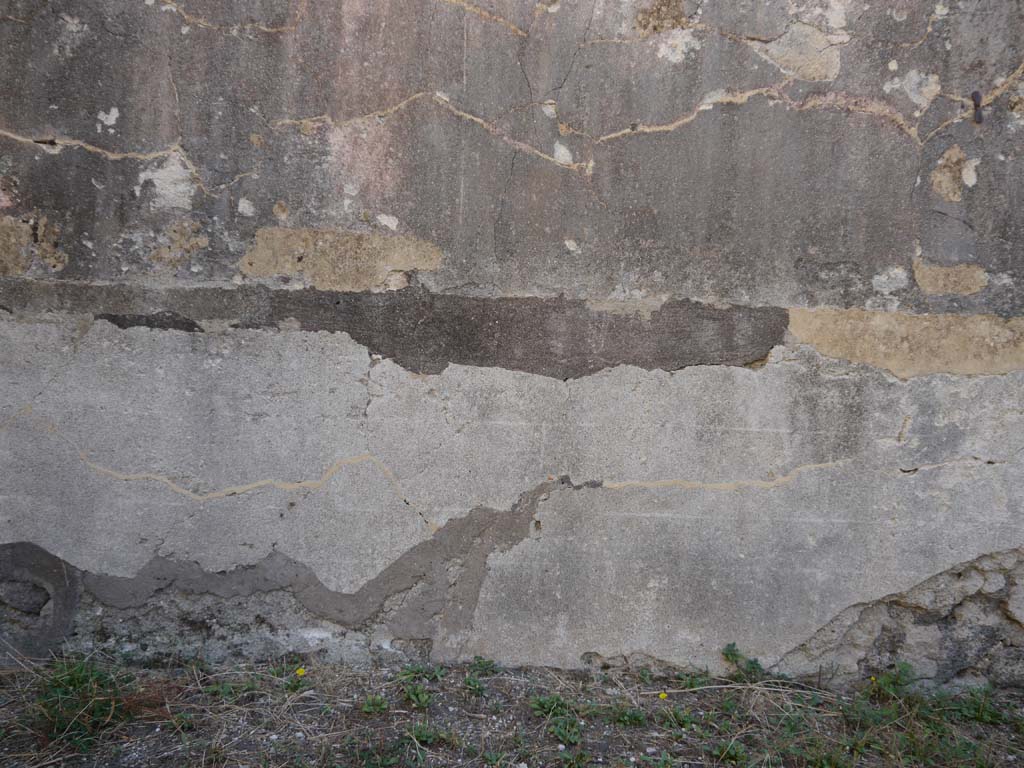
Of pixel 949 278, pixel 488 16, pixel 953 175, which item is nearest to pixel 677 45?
pixel 488 16

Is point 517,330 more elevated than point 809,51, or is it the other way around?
point 809,51

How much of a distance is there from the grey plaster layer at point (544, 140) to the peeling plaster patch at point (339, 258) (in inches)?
1.5

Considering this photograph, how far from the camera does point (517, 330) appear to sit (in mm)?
2252

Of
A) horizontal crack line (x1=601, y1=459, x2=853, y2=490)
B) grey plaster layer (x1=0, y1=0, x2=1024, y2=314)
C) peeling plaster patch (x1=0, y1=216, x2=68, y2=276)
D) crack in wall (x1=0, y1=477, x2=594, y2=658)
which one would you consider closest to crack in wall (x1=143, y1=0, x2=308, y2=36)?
grey plaster layer (x1=0, y1=0, x2=1024, y2=314)

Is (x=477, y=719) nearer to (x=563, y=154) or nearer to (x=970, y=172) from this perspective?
(x=563, y=154)

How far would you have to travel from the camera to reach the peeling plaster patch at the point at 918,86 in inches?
86.2

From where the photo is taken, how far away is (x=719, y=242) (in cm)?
224

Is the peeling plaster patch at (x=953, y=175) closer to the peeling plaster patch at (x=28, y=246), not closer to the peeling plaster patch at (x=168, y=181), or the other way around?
the peeling plaster patch at (x=168, y=181)

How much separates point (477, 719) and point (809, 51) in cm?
246

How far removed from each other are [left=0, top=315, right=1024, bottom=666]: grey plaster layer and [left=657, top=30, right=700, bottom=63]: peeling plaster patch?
106 centimetres

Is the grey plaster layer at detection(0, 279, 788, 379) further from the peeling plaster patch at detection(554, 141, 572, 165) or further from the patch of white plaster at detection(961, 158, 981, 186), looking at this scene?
the patch of white plaster at detection(961, 158, 981, 186)

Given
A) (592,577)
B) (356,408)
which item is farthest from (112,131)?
(592,577)

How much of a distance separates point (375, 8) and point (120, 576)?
2.10 m

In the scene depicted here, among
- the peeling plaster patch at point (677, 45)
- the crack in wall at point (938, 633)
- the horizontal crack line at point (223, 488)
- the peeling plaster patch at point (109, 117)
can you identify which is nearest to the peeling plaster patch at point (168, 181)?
the peeling plaster patch at point (109, 117)
